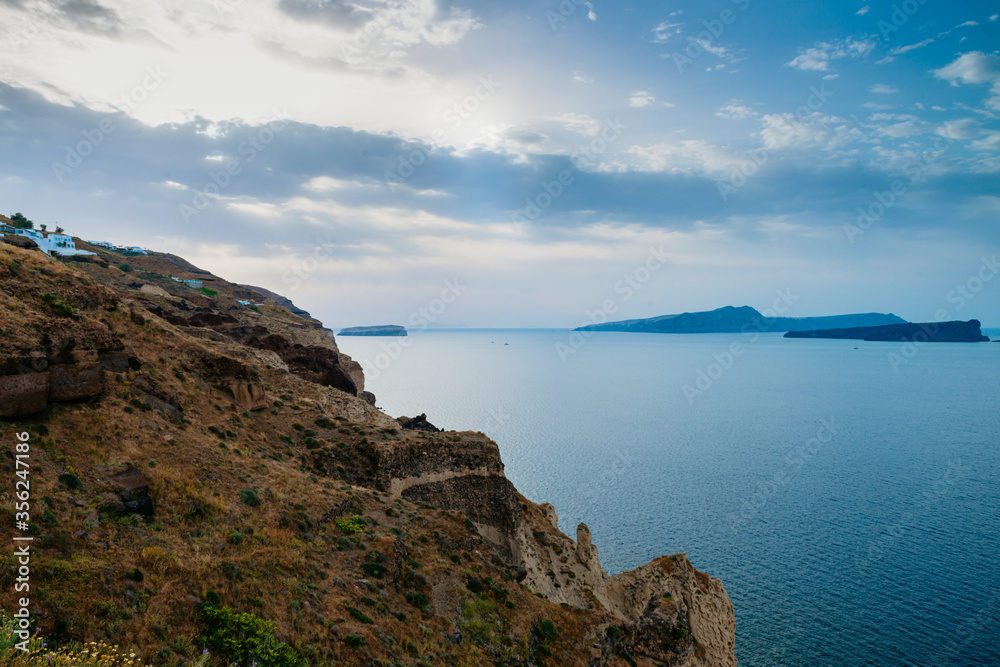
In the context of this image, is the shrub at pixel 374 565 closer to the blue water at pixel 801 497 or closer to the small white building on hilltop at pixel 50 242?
the blue water at pixel 801 497

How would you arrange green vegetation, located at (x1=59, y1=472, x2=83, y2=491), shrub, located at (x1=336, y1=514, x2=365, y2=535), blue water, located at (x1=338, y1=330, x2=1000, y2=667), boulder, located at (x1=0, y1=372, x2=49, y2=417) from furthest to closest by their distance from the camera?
blue water, located at (x1=338, y1=330, x2=1000, y2=667) → shrub, located at (x1=336, y1=514, x2=365, y2=535) → boulder, located at (x1=0, y1=372, x2=49, y2=417) → green vegetation, located at (x1=59, y1=472, x2=83, y2=491)

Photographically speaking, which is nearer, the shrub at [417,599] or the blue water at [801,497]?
the shrub at [417,599]

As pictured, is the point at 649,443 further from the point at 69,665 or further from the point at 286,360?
the point at 69,665

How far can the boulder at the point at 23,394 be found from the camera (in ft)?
59.9

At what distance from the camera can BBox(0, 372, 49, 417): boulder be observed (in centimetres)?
1827

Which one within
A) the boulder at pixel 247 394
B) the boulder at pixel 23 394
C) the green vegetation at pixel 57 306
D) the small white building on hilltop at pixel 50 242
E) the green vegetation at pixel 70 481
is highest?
the small white building on hilltop at pixel 50 242

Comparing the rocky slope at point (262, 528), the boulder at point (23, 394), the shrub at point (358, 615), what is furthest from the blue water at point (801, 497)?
the boulder at point (23, 394)

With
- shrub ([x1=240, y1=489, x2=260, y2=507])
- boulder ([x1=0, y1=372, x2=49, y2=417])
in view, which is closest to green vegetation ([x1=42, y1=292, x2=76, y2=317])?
boulder ([x1=0, y1=372, x2=49, y2=417])

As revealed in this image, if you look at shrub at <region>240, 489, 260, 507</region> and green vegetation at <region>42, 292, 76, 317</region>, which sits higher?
green vegetation at <region>42, 292, 76, 317</region>

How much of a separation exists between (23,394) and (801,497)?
222 feet

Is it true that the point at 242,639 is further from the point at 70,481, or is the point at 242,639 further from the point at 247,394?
the point at 247,394

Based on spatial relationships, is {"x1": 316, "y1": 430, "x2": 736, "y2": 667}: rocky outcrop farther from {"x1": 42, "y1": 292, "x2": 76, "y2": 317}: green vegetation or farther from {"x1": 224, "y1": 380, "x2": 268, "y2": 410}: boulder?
{"x1": 42, "y1": 292, "x2": 76, "y2": 317}: green vegetation

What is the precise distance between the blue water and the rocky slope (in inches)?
402

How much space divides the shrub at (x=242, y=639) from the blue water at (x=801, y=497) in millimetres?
29779
